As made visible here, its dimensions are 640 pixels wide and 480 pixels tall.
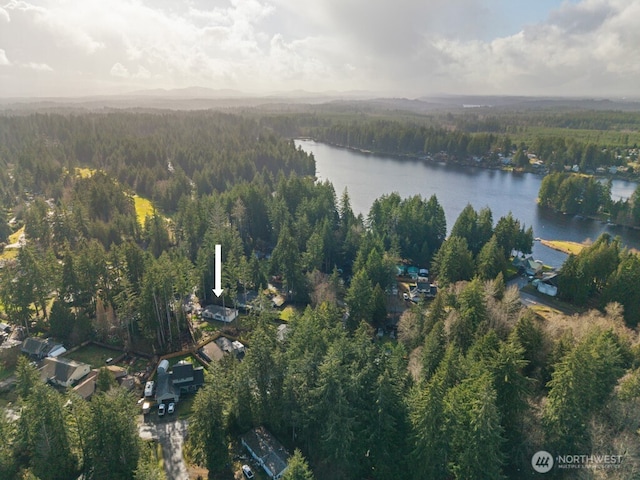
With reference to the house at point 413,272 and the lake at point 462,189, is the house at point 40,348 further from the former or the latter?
the lake at point 462,189

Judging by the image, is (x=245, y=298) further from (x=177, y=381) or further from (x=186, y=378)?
(x=177, y=381)

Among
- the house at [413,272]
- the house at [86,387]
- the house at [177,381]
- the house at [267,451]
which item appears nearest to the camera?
the house at [267,451]

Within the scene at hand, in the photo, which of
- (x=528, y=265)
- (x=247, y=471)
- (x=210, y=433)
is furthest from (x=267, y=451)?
(x=528, y=265)

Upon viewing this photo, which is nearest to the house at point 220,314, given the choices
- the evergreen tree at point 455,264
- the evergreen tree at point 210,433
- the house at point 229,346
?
the house at point 229,346

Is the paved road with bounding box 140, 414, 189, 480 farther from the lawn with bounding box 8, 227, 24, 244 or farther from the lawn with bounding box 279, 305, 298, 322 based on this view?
the lawn with bounding box 8, 227, 24, 244

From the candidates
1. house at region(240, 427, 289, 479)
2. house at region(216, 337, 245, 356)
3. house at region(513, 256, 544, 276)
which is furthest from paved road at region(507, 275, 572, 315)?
house at region(240, 427, 289, 479)

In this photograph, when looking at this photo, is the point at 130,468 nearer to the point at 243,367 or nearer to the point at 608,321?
the point at 243,367
